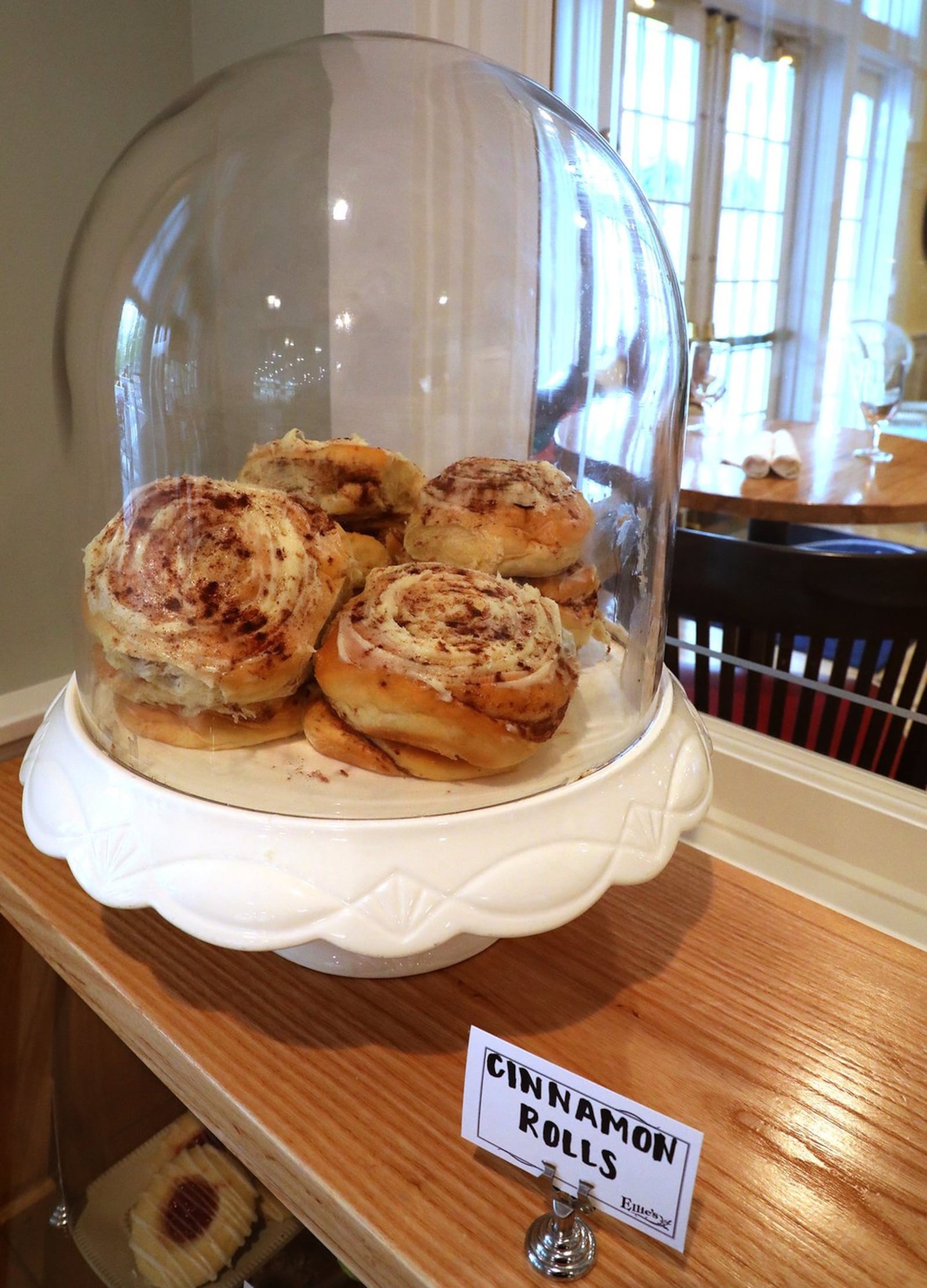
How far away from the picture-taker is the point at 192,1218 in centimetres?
56

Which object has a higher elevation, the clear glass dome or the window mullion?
the window mullion

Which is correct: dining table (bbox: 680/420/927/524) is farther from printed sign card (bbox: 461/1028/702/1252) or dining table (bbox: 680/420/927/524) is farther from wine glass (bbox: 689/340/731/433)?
printed sign card (bbox: 461/1028/702/1252)

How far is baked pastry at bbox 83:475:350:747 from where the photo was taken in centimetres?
43

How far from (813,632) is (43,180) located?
31.9 inches

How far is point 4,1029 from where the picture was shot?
77 cm

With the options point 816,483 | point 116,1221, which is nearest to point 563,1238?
point 116,1221

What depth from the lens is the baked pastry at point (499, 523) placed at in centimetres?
51

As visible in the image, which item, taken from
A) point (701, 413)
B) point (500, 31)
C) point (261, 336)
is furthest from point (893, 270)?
point (261, 336)

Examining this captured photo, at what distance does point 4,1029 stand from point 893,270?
7.78ft

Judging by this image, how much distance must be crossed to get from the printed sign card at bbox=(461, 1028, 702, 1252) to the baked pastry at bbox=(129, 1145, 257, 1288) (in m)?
0.20

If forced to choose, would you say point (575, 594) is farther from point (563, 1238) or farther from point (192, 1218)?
point (192, 1218)

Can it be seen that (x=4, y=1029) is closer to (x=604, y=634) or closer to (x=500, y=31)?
(x=604, y=634)

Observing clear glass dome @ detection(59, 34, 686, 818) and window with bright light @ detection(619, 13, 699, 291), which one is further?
window with bright light @ detection(619, 13, 699, 291)

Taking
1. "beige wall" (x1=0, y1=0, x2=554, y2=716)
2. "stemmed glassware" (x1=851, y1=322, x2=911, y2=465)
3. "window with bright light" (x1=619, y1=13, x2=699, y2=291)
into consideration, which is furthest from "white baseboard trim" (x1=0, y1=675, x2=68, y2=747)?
"window with bright light" (x1=619, y1=13, x2=699, y2=291)
